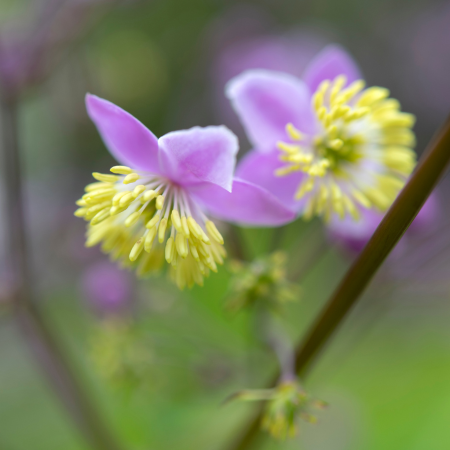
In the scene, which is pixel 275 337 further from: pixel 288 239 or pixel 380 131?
pixel 288 239

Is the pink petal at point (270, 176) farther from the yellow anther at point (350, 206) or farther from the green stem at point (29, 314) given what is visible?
the green stem at point (29, 314)

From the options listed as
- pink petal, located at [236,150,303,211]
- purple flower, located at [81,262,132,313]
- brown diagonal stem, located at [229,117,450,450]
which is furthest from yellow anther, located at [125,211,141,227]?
purple flower, located at [81,262,132,313]

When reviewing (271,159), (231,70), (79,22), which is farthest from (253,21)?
(271,159)

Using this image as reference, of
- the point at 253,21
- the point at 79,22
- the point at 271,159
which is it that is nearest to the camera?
the point at 271,159

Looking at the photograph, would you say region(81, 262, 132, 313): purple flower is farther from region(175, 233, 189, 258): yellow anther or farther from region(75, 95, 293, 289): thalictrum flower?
region(175, 233, 189, 258): yellow anther

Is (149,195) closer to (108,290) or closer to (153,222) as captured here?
(153,222)

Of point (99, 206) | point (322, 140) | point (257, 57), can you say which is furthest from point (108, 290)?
point (257, 57)
